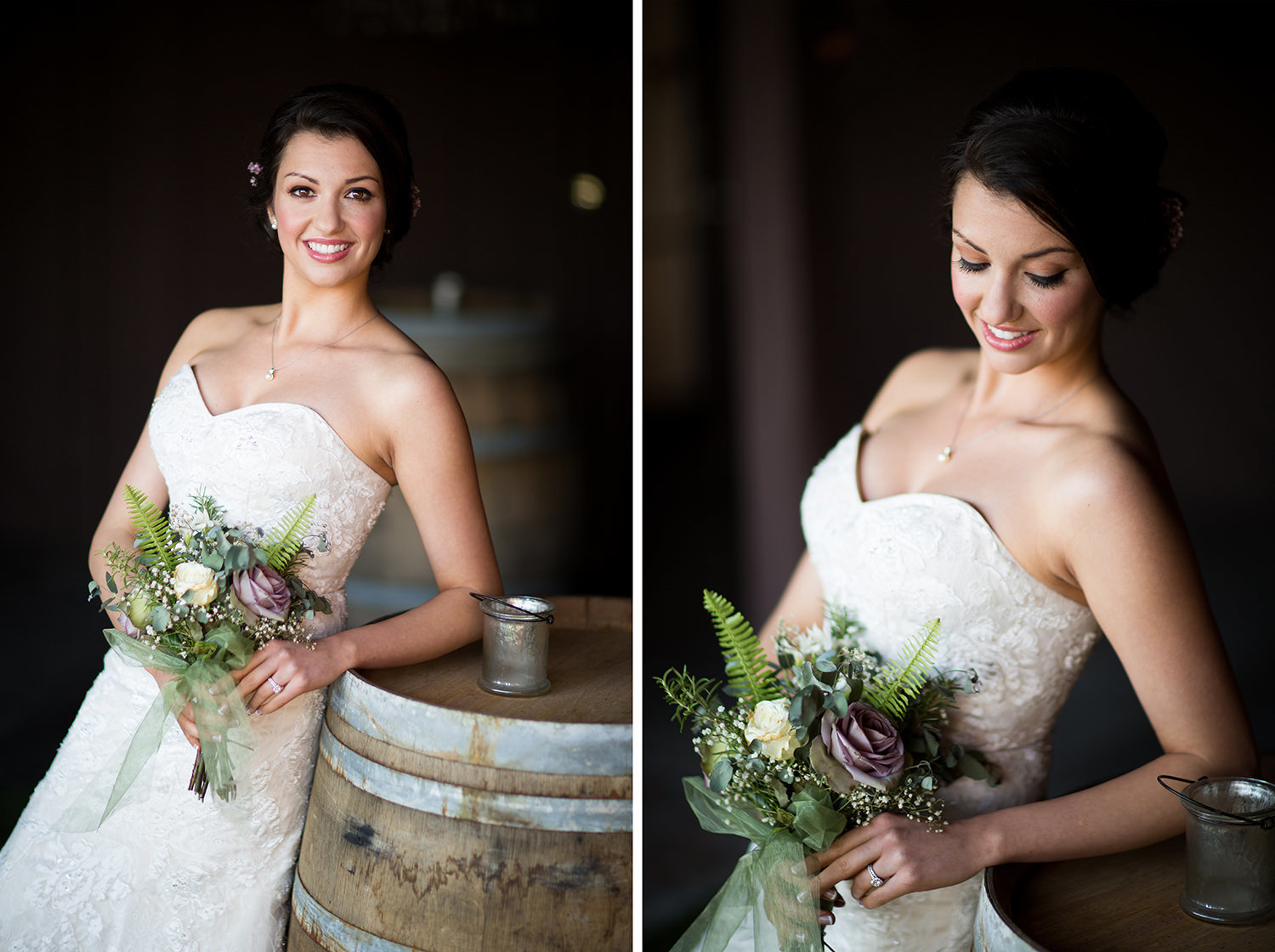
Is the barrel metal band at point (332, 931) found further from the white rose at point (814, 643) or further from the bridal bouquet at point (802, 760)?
the white rose at point (814, 643)

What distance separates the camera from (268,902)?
6.69ft

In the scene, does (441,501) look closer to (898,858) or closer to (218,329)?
(218,329)

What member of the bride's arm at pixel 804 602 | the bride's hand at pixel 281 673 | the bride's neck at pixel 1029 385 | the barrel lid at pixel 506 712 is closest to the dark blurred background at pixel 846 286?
the bride's arm at pixel 804 602

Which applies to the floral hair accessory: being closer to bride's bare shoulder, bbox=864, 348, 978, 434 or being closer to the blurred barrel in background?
bride's bare shoulder, bbox=864, 348, 978, 434

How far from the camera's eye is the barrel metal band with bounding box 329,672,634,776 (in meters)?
1.68

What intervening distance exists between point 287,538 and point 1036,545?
1361 mm

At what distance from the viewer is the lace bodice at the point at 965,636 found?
71.4 inches

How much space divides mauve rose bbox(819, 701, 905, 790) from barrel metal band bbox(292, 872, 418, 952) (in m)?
0.80

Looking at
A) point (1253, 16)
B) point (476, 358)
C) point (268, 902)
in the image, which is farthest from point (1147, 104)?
point (268, 902)

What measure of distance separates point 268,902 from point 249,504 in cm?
79

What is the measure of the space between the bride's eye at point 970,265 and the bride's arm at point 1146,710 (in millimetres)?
430

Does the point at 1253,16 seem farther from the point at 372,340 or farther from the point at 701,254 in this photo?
the point at 372,340

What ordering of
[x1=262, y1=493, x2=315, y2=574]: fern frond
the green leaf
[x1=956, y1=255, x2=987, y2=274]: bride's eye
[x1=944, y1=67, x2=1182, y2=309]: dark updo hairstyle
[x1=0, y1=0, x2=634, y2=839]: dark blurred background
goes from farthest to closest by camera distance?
1. [x1=0, y1=0, x2=634, y2=839]: dark blurred background
2. [x1=262, y1=493, x2=315, y2=574]: fern frond
3. [x1=956, y1=255, x2=987, y2=274]: bride's eye
4. [x1=944, y1=67, x2=1182, y2=309]: dark updo hairstyle
5. the green leaf

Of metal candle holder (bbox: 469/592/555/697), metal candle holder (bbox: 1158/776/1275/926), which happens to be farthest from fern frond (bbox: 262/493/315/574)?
metal candle holder (bbox: 1158/776/1275/926)
